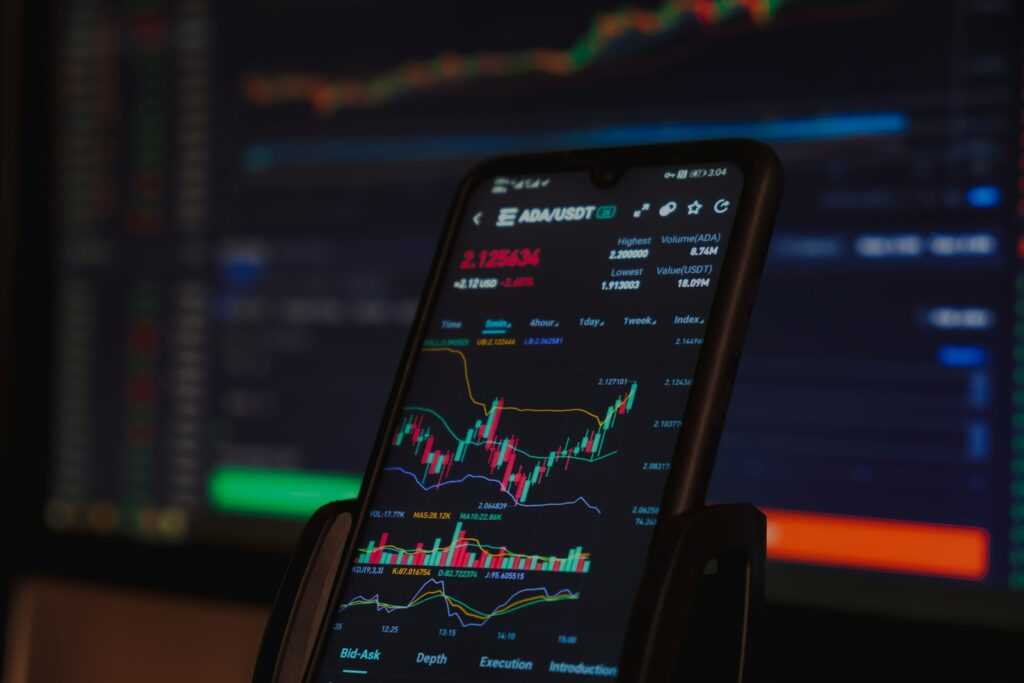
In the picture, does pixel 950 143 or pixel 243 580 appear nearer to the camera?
pixel 950 143

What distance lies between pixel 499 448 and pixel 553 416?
0.03m

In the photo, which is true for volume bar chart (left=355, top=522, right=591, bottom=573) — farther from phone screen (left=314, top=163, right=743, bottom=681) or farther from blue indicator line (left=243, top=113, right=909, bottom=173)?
blue indicator line (left=243, top=113, right=909, bottom=173)

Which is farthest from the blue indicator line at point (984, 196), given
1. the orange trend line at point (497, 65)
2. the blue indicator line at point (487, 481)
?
the blue indicator line at point (487, 481)

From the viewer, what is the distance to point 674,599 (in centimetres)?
55

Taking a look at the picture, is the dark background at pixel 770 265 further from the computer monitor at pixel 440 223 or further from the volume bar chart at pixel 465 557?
the volume bar chart at pixel 465 557

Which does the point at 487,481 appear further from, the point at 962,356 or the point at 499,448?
the point at 962,356

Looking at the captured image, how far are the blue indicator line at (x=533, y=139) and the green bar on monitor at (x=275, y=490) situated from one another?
0.30 metres

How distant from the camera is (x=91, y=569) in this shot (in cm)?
141

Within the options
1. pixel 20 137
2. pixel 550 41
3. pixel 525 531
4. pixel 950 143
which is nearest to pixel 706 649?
pixel 525 531

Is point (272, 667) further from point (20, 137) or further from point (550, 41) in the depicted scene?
point (20, 137)

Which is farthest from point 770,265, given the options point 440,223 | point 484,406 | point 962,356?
point 484,406

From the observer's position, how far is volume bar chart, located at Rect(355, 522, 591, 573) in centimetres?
63

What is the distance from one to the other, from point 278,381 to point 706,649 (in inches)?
31.2

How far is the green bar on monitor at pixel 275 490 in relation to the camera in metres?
1.27
